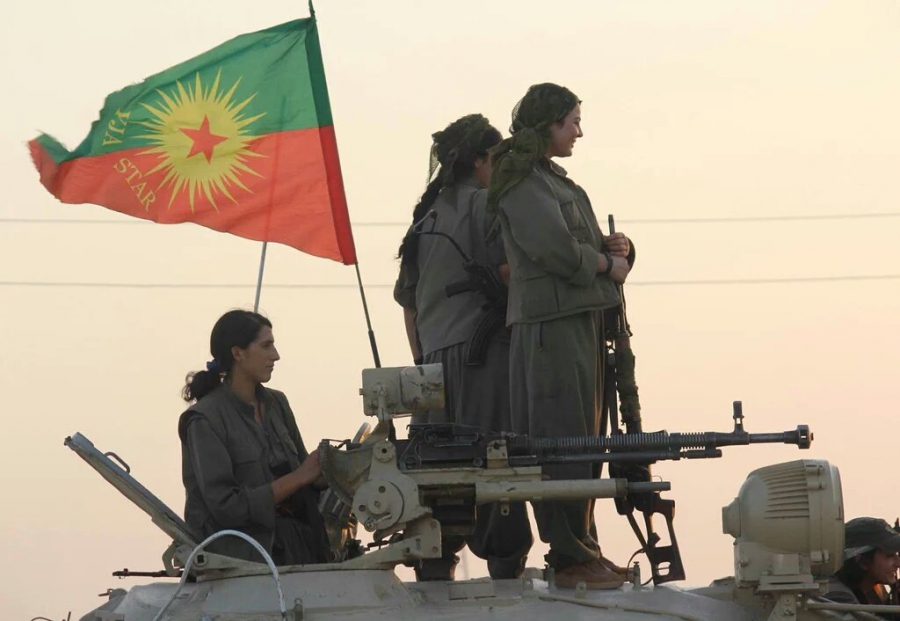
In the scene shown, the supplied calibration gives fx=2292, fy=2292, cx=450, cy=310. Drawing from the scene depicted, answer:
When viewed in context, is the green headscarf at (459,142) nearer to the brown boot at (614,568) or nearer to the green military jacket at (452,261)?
the green military jacket at (452,261)

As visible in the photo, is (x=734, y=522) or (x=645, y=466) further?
(x=645, y=466)

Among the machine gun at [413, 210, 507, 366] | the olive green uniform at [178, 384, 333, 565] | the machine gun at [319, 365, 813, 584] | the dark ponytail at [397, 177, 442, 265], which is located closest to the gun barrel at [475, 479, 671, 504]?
the machine gun at [319, 365, 813, 584]

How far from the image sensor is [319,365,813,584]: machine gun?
35.9ft

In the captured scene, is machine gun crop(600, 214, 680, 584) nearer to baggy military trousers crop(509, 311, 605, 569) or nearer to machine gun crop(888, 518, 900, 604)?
baggy military trousers crop(509, 311, 605, 569)

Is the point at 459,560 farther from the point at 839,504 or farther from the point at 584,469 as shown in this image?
the point at 839,504

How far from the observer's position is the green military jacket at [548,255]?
11.9 m

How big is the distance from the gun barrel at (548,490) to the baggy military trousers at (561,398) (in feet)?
1.88

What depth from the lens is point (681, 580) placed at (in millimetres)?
11375

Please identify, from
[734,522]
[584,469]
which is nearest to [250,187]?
[584,469]

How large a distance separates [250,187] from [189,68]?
0.92 m

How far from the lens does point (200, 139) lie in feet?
46.6

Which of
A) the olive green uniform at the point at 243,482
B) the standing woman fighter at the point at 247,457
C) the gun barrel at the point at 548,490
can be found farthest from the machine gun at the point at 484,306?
the gun barrel at the point at 548,490

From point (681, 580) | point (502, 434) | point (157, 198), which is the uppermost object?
point (157, 198)

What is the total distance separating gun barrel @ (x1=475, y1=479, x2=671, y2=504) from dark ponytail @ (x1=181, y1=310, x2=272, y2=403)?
1748 millimetres
